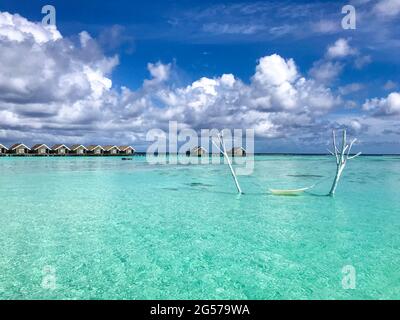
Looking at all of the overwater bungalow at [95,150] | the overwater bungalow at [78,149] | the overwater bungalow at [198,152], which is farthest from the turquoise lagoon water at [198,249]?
the overwater bungalow at [198,152]

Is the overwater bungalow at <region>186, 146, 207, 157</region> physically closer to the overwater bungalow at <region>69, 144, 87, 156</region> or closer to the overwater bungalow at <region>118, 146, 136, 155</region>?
the overwater bungalow at <region>118, 146, 136, 155</region>

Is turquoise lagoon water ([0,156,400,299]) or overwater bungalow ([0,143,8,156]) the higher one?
overwater bungalow ([0,143,8,156])

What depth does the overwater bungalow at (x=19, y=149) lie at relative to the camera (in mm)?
78500

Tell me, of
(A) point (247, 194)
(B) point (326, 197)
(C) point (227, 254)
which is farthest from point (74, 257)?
(B) point (326, 197)

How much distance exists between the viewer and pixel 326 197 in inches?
573

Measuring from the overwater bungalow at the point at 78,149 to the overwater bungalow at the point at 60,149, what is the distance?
47.0 inches

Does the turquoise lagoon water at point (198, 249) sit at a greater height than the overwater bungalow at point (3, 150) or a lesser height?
lesser

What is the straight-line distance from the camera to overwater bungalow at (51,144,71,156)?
271 feet

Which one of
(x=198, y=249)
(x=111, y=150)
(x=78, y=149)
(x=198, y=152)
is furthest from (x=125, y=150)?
(x=198, y=249)

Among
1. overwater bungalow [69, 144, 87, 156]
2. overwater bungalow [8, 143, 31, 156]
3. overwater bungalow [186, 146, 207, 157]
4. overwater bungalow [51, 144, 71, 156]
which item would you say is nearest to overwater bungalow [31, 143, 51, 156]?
overwater bungalow [51, 144, 71, 156]

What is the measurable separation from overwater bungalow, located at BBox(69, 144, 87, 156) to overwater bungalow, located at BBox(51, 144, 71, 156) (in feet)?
3.91

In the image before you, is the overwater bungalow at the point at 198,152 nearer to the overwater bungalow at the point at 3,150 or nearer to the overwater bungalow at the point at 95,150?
the overwater bungalow at the point at 95,150

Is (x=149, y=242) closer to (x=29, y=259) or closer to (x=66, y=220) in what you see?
(x=29, y=259)

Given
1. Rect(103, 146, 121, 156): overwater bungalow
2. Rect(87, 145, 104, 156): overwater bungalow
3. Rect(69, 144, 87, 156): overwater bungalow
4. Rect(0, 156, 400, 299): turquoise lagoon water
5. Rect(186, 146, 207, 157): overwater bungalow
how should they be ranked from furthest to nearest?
Rect(186, 146, 207, 157): overwater bungalow < Rect(103, 146, 121, 156): overwater bungalow < Rect(87, 145, 104, 156): overwater bungalow < Rect(69, 144, 87, 156): overwater bungalow < Rect(0, 156, 400, 299): turquoise lagoon water
